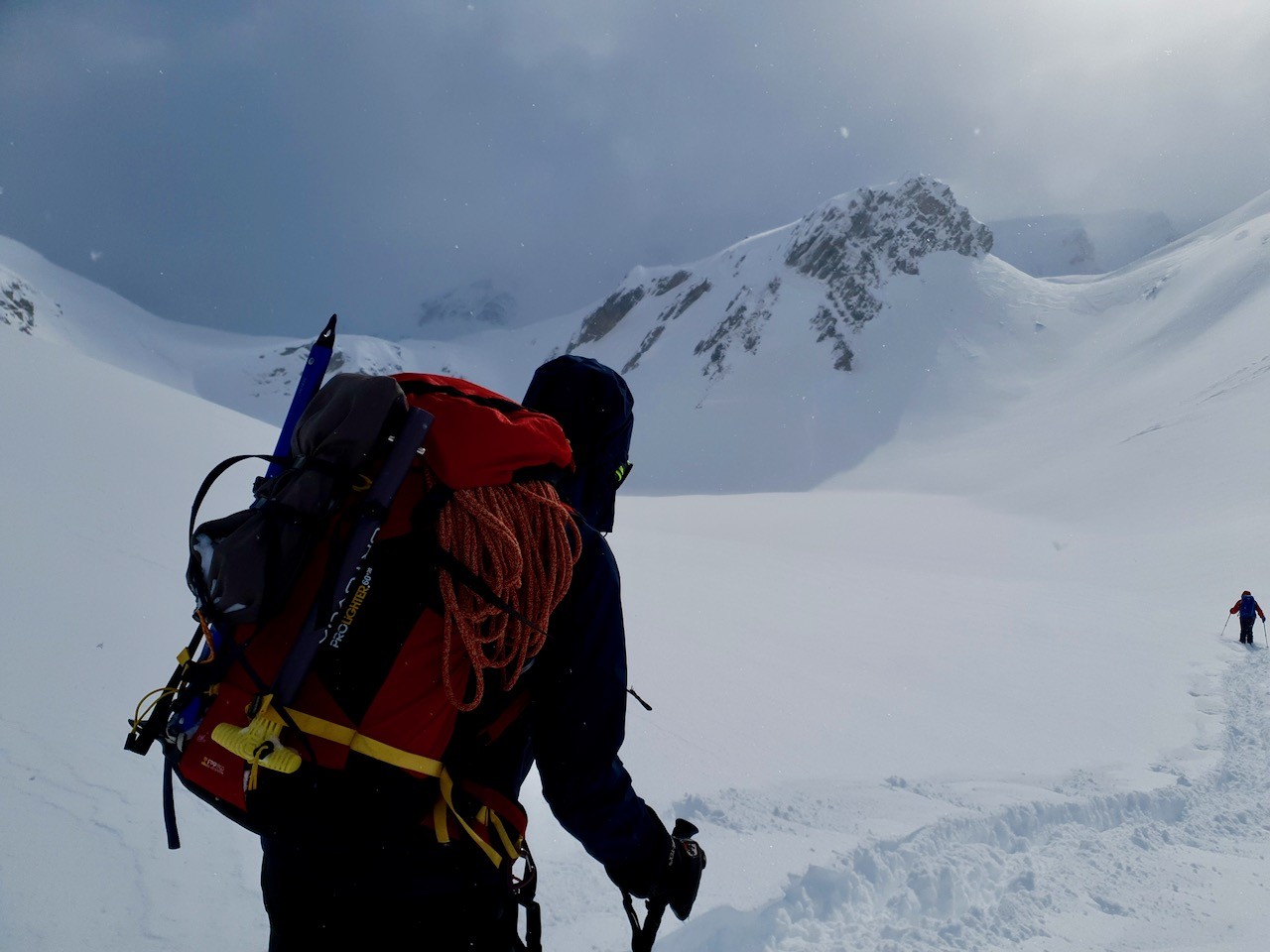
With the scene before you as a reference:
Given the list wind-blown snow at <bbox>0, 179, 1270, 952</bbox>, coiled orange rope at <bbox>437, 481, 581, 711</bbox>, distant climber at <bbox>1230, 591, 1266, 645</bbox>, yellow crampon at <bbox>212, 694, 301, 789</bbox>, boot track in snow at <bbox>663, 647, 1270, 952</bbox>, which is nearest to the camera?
yellow crampon at <bbox>212, 694, 301, 789</bbox>

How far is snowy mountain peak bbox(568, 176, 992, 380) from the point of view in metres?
62.8

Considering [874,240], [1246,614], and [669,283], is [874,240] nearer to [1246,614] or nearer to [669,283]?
[669,283]

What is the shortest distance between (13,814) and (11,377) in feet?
24.3

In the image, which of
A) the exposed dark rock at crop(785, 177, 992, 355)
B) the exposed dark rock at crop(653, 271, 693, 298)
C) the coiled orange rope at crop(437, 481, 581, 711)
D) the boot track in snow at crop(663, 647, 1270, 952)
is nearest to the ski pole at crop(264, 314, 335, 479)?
the coiled orange rope at crop(437, 481, 581, 711)

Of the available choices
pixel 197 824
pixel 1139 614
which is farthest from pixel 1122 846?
pixel 1139 614

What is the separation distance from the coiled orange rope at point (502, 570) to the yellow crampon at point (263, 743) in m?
0.29

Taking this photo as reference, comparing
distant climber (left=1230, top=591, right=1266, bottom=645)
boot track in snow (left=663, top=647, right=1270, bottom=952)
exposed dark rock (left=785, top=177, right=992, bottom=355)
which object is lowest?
boot track in snow (left=663, top=647, right=1270, bottom=952)

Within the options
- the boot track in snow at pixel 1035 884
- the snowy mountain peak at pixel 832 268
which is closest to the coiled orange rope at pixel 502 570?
the boot track in snow at pixel 1035 884

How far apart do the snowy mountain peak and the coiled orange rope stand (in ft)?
191

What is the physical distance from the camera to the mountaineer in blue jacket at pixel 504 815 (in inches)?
50.3

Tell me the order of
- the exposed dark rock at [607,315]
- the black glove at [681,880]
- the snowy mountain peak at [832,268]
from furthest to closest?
the exposed dark rock at [607,315] → the snowy mountain peak at [832,268] → the black glove at [681,880]

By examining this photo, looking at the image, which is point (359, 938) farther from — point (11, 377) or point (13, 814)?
point (11, 377)

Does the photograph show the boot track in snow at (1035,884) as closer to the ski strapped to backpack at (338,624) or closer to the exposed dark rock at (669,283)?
the ski strapped to backpack at (338,624)

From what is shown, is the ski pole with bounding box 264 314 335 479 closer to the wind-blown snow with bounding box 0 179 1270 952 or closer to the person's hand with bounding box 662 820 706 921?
the person's hand with bounding box 662 820 706 921
